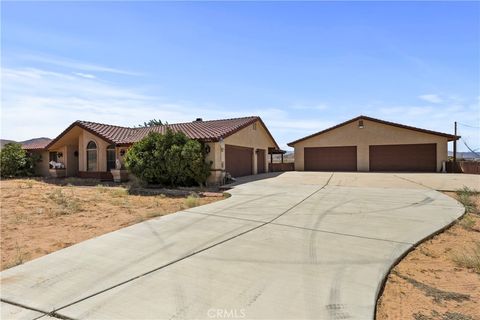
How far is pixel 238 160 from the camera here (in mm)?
22375

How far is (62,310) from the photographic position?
3.98 m

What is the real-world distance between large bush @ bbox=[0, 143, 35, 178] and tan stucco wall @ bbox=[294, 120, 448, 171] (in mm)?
23238

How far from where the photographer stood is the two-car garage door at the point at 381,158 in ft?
85.9

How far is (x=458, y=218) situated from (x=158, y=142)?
1314 centimetres

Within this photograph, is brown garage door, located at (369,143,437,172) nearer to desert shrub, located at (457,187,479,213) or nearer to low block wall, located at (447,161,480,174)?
low block wall, located at (447,161,480,174)

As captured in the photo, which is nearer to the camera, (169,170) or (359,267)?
(359,267)

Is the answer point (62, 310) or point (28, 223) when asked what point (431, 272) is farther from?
point (28, 223)

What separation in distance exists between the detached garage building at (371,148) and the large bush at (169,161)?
15.8 meters

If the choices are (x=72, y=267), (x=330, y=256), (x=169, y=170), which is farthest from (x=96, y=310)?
(x=169, y=170)

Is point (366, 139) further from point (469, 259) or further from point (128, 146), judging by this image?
point (469, 259)

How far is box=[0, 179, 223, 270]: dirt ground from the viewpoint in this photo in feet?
22.5

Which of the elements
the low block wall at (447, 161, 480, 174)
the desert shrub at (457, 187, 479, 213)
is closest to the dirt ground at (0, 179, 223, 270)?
the desert shrub at (457, 187, 479, 213)

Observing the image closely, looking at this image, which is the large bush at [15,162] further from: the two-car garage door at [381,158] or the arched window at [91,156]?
the two-car garage door at [381,158]

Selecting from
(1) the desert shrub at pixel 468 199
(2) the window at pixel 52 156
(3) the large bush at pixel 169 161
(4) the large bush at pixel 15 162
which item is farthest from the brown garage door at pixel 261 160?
(4) the large bush at pixel 15 162
